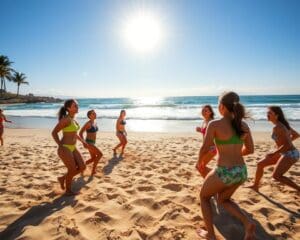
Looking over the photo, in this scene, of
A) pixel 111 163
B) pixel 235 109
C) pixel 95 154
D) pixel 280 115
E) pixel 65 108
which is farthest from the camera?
pixel 111 163

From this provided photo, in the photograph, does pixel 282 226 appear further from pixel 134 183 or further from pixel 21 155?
pixel 21 155

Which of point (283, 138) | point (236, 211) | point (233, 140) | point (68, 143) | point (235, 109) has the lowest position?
point (236, 211)

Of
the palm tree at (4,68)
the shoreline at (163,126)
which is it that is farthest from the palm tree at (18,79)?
the shoreline at (163,126)

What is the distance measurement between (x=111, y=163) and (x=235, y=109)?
4985 mm

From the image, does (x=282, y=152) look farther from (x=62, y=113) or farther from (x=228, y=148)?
(x=62, y=113)

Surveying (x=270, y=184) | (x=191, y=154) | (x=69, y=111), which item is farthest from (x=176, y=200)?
(x=191, y=154)

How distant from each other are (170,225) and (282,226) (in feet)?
5.12

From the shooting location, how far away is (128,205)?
4.02m

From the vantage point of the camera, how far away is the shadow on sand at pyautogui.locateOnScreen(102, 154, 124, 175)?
621cm

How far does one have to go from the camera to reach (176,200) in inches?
166

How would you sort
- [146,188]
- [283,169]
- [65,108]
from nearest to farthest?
1. [283,169]
2. [65,108]
3. [146,188]

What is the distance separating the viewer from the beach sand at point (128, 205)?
3.29 meters

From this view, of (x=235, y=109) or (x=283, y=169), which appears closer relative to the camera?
(x=235, y=109)

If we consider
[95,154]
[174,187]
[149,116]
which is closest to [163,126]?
[149,116]
